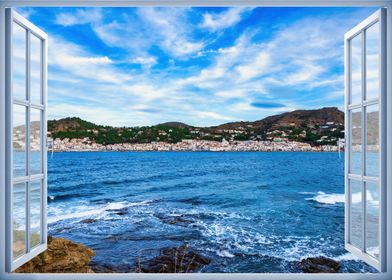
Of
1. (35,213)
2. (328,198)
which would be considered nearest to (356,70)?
(35,213)

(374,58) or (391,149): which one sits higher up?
(374,58)

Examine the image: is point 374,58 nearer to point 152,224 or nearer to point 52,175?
point 152,224

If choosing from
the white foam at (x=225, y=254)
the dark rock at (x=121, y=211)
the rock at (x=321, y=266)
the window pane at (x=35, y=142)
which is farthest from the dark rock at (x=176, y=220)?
the window pane at (x=35, y=142)

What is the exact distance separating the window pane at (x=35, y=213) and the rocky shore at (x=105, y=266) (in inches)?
86.7

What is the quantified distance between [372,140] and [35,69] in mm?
1687

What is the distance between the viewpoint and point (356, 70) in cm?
175

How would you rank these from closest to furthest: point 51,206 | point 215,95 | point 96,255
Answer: point 96,255
point 51,206
point 215,95

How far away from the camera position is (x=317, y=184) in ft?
66.1

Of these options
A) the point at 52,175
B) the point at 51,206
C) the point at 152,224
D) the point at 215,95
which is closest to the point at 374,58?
the point at 152,224

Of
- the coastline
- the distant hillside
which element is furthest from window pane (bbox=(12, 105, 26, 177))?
the coastline

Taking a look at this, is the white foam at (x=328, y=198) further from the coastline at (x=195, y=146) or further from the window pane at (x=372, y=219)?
the window pane at (x=372, y=219)

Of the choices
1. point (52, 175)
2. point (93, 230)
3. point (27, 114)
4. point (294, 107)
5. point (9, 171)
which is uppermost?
point (294, 107)

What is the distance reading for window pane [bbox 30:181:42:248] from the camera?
65.0 inches

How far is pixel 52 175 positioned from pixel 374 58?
18825 millimetres
